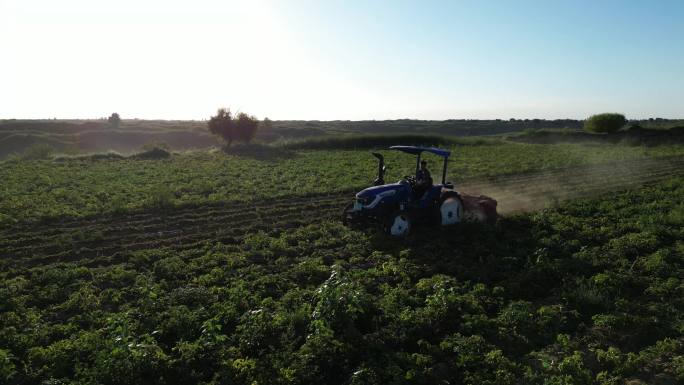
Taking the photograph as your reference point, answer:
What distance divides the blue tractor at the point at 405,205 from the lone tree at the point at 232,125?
37165mm

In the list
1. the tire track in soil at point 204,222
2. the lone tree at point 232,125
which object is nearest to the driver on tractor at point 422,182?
the tire track in soil at point 204,222

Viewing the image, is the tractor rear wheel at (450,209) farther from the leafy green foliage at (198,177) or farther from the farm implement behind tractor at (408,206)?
the leafy green foliage at (198,177)

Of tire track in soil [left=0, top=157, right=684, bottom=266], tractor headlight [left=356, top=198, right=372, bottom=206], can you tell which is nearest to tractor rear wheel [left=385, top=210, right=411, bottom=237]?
tractor headlight [left=356, top=198, right=372, bottom=206]

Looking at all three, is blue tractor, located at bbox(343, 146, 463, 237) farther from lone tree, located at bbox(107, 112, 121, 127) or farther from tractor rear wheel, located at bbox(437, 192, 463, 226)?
lone tree, located at bbox(107, 112, 121, 127)

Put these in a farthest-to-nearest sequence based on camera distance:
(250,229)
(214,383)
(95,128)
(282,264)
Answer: (95,128) < (250,229) < (282,264) < (214,383)

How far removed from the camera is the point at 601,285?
30.5 ft

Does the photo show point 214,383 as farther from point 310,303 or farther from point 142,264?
point 142,264

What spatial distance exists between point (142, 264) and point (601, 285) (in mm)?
10343

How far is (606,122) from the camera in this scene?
6081 centimetres

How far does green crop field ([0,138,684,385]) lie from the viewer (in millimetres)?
6660

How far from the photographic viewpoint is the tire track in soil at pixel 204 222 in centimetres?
1289

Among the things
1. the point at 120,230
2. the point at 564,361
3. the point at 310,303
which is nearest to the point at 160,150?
the point at 120,230

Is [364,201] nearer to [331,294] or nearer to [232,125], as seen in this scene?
[331,294]

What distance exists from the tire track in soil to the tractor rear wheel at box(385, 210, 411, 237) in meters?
3.74
